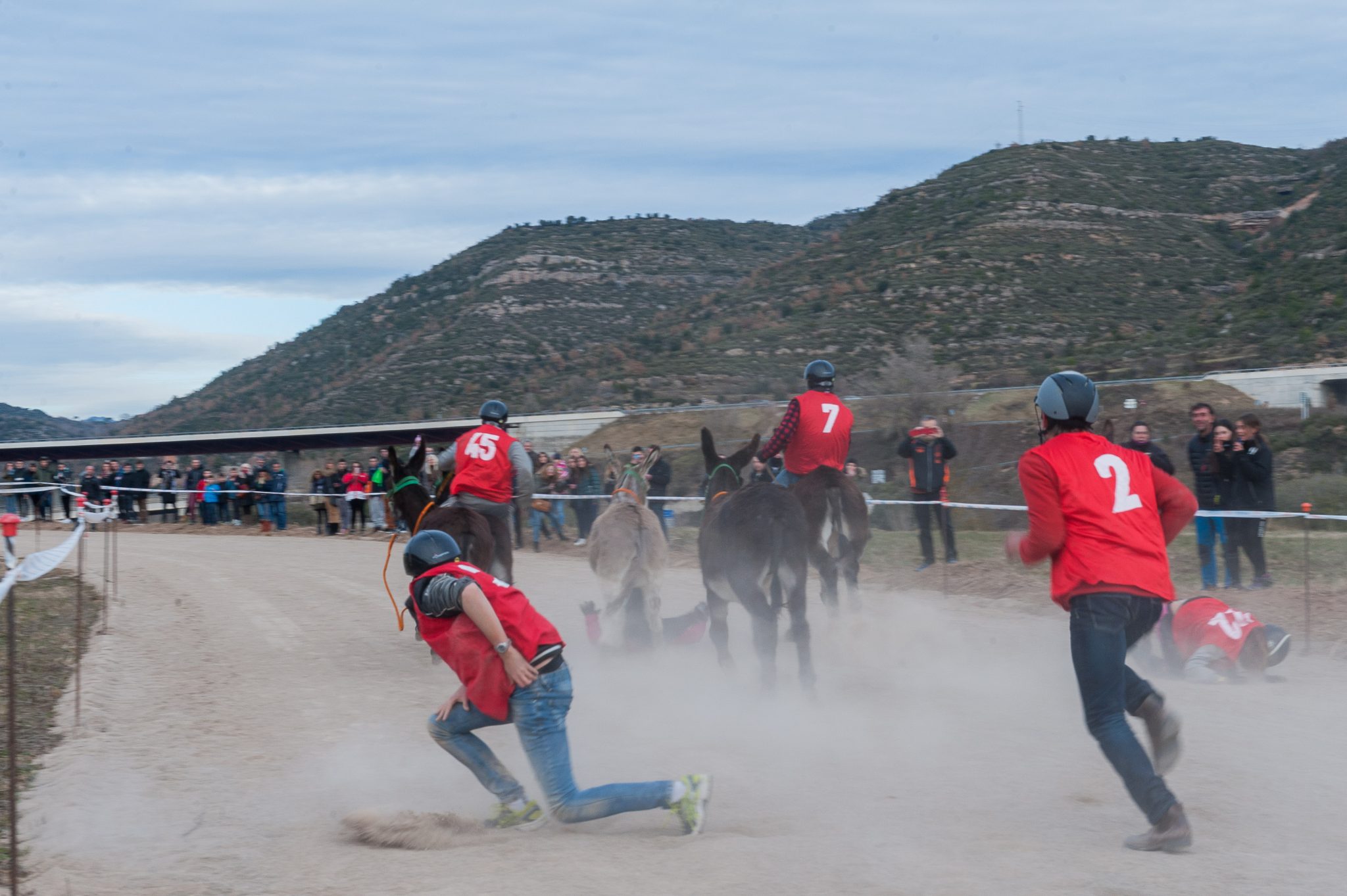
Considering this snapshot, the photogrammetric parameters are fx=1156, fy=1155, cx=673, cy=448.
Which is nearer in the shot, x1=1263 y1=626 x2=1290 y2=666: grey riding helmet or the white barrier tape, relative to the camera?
the white barrier tape

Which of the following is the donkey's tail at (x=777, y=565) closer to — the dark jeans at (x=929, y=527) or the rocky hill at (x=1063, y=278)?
the dark jeans at (x=929, y=527)

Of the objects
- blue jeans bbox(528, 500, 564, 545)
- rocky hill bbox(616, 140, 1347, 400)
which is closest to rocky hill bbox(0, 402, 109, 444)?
rocky hill bbox(616, 140, 1347, 400)

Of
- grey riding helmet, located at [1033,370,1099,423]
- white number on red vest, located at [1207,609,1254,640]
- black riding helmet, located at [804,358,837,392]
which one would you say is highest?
black riding helmet, located at [804,358,837,392]

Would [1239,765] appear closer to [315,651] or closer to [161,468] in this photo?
[315,651]

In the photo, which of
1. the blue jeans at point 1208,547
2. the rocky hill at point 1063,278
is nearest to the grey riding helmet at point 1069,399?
the blue jeans at point 1208,547

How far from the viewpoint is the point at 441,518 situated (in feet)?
31.2

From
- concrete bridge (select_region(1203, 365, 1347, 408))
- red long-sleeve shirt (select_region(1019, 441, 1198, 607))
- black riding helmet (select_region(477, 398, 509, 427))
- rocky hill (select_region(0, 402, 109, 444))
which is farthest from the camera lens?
rocky hill (select_region(0, 402, 109, 444))

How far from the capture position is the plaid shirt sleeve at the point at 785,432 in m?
9.77

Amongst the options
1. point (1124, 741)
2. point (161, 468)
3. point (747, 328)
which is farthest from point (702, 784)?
point (747, 328)

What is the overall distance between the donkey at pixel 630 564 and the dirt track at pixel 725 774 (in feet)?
1.08

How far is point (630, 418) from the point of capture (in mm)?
40969

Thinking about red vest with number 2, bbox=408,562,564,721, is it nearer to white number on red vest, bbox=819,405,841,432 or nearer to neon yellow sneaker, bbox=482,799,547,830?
neon yellow sneaker, bbox=482,799,547,830

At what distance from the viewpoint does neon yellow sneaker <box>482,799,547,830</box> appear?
559cm

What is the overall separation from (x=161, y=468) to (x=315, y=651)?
894 inches
